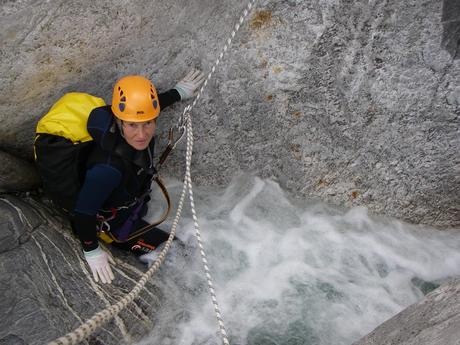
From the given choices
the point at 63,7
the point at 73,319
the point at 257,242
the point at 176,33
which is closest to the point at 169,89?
the point at 176,33

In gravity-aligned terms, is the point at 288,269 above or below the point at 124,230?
below

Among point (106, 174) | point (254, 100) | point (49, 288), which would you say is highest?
point (254, 100)

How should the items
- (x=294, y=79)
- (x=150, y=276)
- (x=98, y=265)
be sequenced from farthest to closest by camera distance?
1. (x=294, y=79)
2. (x=98, y=265)
3. (x=150, y=276)

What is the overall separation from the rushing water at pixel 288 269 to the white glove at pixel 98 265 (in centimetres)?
49

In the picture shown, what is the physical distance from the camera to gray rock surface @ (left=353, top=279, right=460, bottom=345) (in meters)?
2.41

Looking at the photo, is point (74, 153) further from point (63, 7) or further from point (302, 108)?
point (302, 108)

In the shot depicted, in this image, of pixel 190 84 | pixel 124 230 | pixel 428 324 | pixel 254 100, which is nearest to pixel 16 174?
pixel 124 230

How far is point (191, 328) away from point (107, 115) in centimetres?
188

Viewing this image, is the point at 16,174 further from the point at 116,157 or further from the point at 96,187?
the point at 116,157

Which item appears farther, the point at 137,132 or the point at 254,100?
the point at 254,100

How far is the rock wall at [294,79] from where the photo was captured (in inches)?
140

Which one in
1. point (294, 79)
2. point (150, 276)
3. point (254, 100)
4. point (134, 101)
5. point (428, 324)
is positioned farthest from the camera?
point (254, 100)

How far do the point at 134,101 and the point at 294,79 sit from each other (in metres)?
1.56

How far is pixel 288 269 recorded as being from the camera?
14.0 feet
